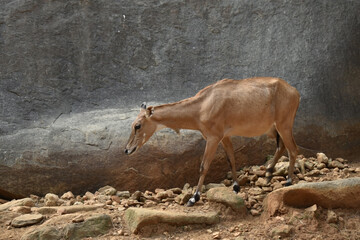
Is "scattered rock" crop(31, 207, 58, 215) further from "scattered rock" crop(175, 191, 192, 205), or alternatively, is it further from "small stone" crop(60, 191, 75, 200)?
"scattered rock" crop(175, 191, 192, 205)

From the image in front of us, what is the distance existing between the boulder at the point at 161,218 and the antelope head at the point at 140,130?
1301mm

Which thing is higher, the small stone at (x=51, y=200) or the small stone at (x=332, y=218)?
the small stone at (x=51, y=200)

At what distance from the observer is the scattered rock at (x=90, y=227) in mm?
7250

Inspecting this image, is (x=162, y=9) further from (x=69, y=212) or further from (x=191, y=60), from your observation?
(x=69, y=212)

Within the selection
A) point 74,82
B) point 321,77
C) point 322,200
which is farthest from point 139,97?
point 322,200

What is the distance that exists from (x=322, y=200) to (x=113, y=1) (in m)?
6.59

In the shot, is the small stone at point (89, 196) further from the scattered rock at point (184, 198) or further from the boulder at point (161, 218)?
the scattered rock at point (184, 198)

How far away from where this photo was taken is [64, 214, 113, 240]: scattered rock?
23.8 ft

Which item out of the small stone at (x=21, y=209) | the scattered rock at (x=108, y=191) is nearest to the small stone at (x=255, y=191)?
the scattered rock at (x=108, y=191)

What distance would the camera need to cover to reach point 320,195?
7566mm

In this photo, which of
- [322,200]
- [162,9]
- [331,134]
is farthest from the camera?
[162,9]

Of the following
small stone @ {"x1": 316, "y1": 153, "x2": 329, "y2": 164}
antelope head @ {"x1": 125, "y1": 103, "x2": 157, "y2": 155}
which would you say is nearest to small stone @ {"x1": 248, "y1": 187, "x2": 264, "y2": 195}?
small stone @ {"x1": 316, "y1": 153, "x2": 329, "y2": 164}

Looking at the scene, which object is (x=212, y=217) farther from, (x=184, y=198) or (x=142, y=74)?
(x=142, y=74)

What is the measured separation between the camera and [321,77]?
1075 cm
